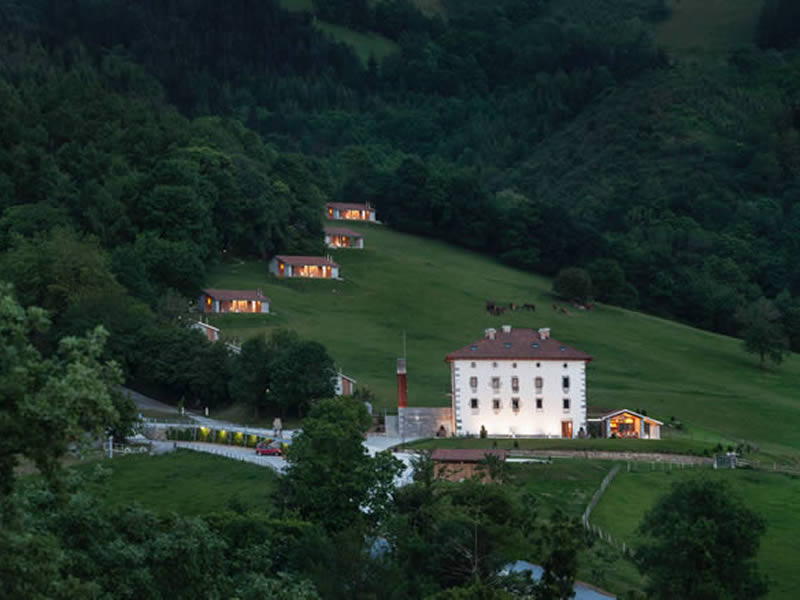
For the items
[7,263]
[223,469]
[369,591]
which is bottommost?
[369,591]

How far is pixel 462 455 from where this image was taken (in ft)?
242

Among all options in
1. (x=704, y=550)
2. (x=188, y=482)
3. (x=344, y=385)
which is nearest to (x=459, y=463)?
(x=188, y=482)

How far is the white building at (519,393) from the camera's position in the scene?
8962 cm

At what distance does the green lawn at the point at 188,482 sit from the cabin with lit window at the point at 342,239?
75360mm

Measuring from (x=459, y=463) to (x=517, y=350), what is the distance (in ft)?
63.7

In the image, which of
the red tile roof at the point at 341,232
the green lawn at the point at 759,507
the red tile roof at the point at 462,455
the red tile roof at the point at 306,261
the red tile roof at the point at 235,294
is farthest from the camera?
the red tile roof at the point at 341,232

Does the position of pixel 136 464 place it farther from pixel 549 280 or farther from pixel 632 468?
pixel 549 280

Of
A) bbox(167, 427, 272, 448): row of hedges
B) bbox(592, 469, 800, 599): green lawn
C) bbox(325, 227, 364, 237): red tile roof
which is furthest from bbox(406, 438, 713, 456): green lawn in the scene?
bbox(325, 227, 364, 237): red tile roof

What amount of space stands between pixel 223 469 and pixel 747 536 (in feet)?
101

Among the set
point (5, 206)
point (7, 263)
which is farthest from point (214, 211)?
point (7, 263)

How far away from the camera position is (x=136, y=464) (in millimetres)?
77750

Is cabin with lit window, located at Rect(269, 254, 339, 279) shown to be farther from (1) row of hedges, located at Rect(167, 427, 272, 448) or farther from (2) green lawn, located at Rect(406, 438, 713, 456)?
(2) green lawn, located at Rect(406, 438, 713, 456)

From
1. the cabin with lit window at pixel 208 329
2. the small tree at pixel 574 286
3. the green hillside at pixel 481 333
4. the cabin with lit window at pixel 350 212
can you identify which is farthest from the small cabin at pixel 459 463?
the cabin with lit window at pixel 350 212

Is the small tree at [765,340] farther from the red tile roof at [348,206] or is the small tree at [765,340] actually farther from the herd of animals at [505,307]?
the red tile roof at [348,206]
